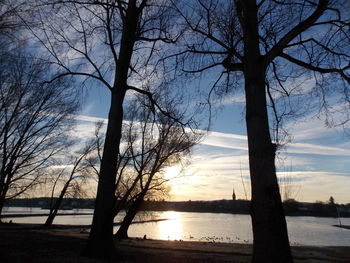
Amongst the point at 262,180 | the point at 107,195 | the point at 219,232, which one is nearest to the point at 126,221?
the point at 107,195

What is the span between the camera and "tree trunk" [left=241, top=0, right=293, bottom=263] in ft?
16.1

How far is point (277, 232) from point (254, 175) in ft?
3.15

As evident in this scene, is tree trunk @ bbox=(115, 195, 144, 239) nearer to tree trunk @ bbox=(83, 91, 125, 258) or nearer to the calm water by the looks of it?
the calm water

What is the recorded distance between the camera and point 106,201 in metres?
7.96

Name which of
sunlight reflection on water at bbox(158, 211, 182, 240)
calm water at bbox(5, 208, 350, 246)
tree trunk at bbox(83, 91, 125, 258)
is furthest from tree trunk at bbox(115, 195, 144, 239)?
tree trunk at bbox(83, 91, 125, 258)

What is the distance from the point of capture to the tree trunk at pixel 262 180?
4.90 metres

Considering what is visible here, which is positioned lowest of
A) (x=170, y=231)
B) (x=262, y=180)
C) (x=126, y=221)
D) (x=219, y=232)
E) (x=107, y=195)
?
(x=170, y=231)

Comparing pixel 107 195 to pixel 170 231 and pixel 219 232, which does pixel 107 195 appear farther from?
pixel 170 231

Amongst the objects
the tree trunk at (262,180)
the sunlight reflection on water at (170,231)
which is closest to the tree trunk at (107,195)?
the tree trunk at (262,180)

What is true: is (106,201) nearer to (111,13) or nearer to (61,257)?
(61,257)

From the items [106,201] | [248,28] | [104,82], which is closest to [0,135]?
[104,82]

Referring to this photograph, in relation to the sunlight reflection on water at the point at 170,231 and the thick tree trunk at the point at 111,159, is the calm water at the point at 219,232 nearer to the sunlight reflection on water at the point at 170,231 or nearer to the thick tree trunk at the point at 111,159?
the sunlight reflection on water at the point at 170,231

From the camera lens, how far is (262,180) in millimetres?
5191

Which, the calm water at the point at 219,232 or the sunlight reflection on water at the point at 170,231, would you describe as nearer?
the calm water at the point at 219,232
